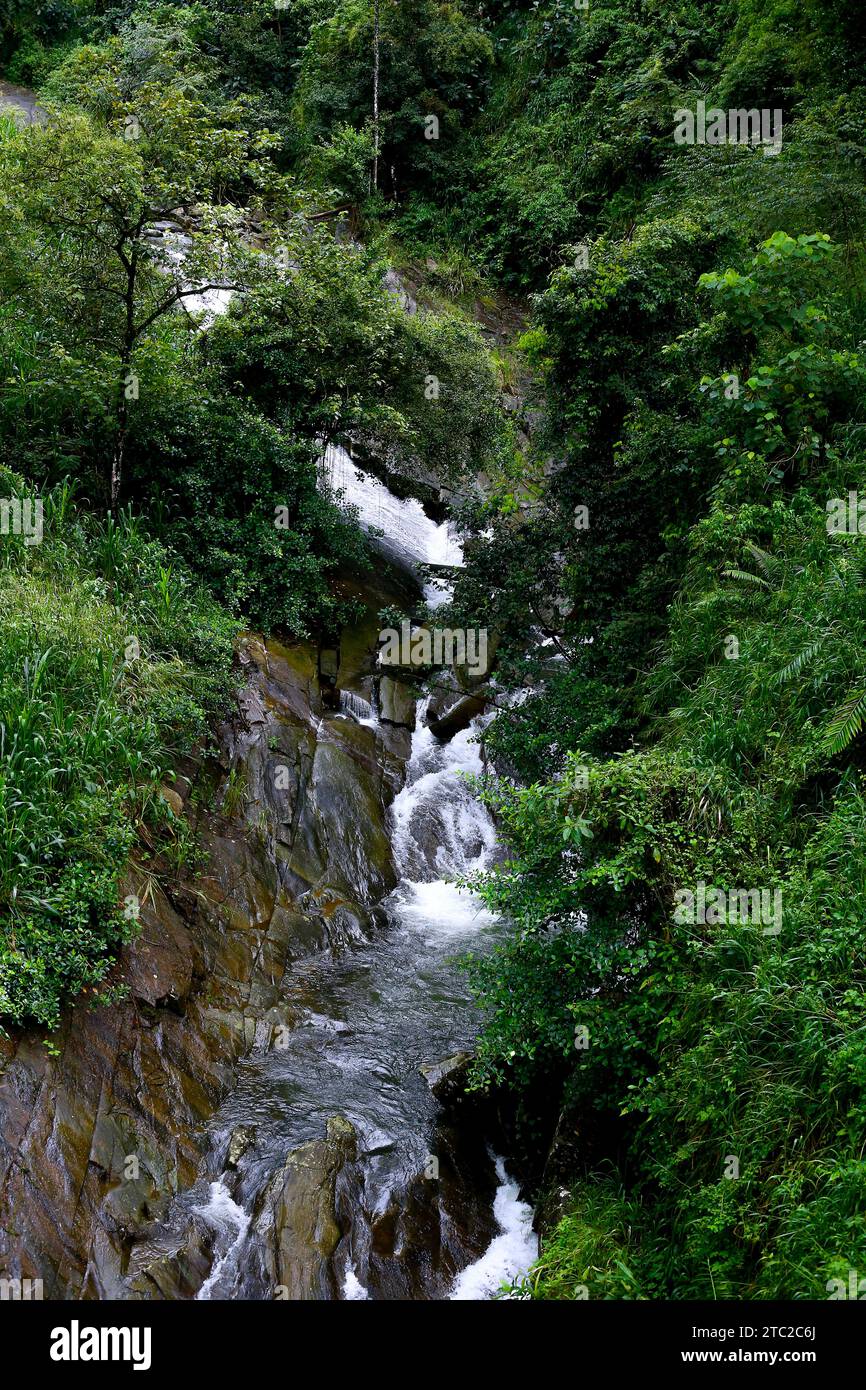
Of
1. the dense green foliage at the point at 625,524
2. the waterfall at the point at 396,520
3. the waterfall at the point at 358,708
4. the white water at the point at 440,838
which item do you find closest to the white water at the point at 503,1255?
the dense green foliage at the point at 625,524

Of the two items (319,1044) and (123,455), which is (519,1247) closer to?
(319,1044)

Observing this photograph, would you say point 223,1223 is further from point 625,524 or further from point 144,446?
point 144,446

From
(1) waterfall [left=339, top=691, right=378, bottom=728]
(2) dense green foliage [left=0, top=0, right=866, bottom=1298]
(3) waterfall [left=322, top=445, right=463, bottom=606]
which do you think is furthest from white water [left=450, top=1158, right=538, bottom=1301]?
(3) waterfall [left=322, top=445, right=463, bottom=606]

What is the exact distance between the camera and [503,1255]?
629 cm

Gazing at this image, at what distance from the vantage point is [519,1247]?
632 centimetres

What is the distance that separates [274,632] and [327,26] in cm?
1843

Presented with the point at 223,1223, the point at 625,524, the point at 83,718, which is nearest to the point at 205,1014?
the point at 223,1223

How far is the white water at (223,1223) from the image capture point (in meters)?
5.83

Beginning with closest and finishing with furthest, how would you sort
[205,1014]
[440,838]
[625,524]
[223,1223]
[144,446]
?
[223,1223] → [205,1014] → [625,524] → [144,446] → [440,838]

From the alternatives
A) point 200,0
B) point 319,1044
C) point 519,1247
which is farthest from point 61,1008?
point 200,0

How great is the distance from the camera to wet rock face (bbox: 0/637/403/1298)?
551 centimetres

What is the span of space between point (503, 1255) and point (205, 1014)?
309 centimetres

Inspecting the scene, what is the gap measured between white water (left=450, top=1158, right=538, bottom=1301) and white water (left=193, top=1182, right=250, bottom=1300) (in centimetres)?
152

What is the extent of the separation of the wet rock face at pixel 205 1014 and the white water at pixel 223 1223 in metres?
0.10
